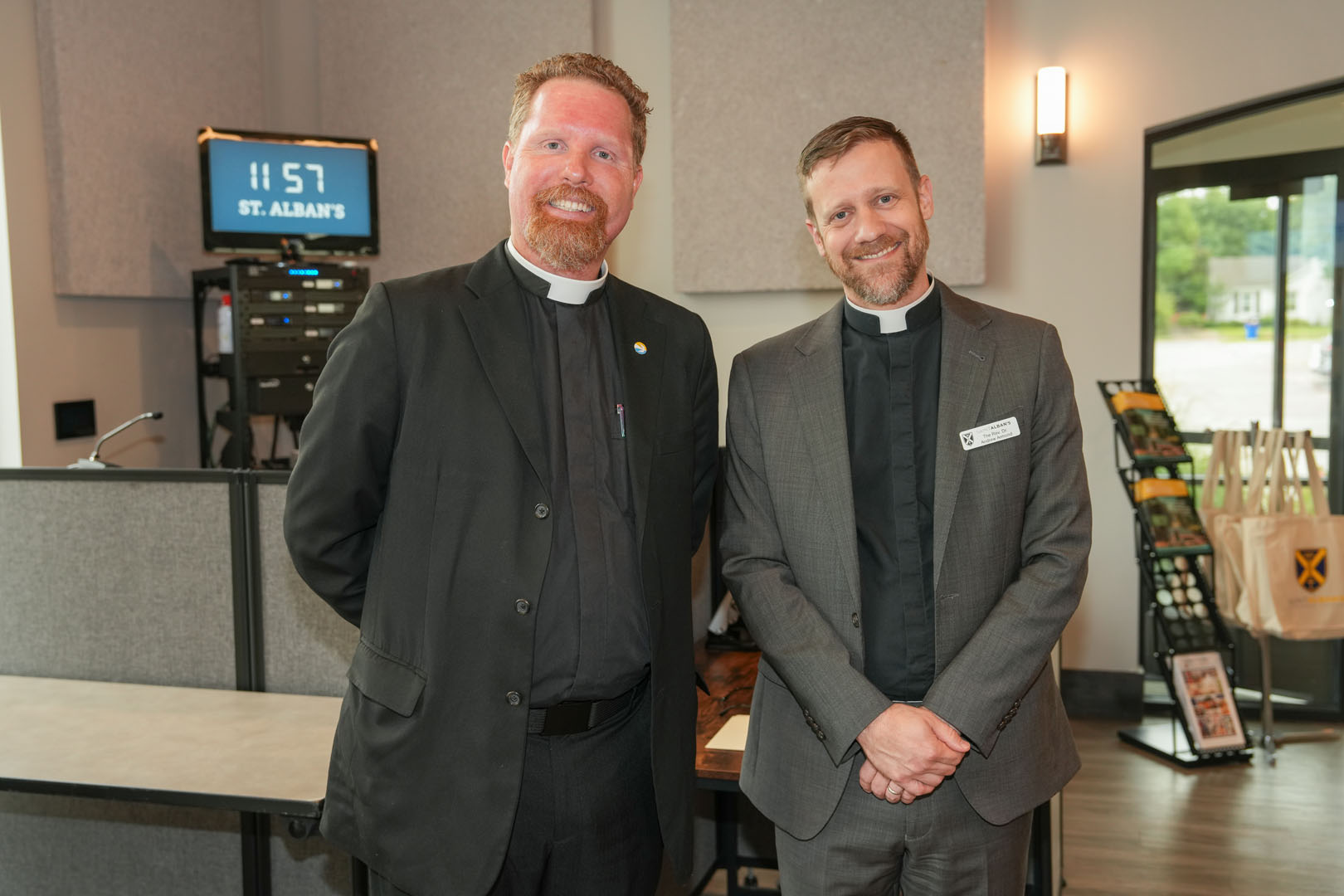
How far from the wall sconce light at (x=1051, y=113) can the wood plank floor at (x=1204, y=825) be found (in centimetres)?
232

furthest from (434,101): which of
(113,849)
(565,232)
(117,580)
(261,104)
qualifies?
(565,232)

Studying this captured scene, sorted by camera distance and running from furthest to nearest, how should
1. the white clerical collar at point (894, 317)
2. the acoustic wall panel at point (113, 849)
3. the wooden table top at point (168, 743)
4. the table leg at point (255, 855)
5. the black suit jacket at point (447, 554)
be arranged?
the acoustic wall panel at point (113, 849)
the table leg at point (255, 855)
the wooden table top at point (168, 743)
the white clerical collar at point (894, 317)
the black suit jacket at point (447, 554)

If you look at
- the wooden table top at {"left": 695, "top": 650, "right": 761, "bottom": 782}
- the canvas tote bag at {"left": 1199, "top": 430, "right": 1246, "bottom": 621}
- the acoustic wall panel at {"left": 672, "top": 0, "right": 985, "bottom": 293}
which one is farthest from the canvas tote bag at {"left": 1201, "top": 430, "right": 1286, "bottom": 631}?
the wooden table top at {"left": 695, "top": 650, "right": 761, "bottom": 782}

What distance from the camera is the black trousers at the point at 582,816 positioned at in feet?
5.00

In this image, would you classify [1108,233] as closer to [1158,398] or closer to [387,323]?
[1158,398]

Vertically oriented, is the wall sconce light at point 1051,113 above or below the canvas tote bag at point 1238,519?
above

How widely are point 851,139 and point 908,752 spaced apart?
A: 3.06ft

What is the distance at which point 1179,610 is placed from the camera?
417 centimetres

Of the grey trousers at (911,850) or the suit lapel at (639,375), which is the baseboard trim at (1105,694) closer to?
the grey trousers at (911,850)

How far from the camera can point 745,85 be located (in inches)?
178

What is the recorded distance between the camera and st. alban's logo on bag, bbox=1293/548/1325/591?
398 centimetres

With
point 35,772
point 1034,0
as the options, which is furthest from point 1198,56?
point 35,772

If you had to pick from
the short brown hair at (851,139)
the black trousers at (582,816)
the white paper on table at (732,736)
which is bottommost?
the white paper on table at (732,736)

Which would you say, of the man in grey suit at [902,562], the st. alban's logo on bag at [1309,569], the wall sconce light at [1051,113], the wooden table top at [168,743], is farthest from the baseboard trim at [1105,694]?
the wooden table top at [168,743]
